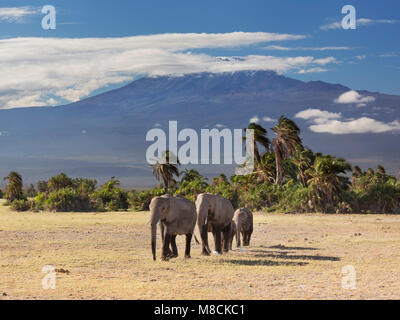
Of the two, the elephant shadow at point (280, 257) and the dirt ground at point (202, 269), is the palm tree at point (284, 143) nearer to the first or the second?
the dirt ground at point (202, 269)

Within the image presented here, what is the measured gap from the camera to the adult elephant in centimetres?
1984

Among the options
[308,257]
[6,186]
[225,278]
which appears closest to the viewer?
[225,278]

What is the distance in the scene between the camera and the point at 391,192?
5088 centimetres

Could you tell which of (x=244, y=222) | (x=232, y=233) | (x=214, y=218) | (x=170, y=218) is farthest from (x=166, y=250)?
(x=244, y=222)

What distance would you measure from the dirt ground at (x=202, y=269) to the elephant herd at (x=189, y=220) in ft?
1.91

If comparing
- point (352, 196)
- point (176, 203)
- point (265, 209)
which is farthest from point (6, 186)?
point (176, 203)

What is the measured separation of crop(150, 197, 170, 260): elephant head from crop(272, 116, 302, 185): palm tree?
44611 millimetres

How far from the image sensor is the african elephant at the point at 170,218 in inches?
711

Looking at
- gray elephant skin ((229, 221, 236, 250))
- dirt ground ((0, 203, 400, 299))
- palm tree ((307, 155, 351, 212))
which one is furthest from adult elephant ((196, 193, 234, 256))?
palm tree ((307, 155, 351, 212))

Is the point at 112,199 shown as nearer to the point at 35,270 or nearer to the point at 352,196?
the point at 352,196

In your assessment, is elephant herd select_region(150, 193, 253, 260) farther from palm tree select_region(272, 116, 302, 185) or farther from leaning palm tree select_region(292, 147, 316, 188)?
palm tree select_region(272, 116, 302, 185)

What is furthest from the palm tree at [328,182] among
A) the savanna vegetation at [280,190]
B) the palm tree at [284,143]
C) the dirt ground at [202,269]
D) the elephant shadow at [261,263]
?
the elephant shadow at [261,263]

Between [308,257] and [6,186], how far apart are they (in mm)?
60120

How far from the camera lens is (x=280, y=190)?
5484 centimetres
